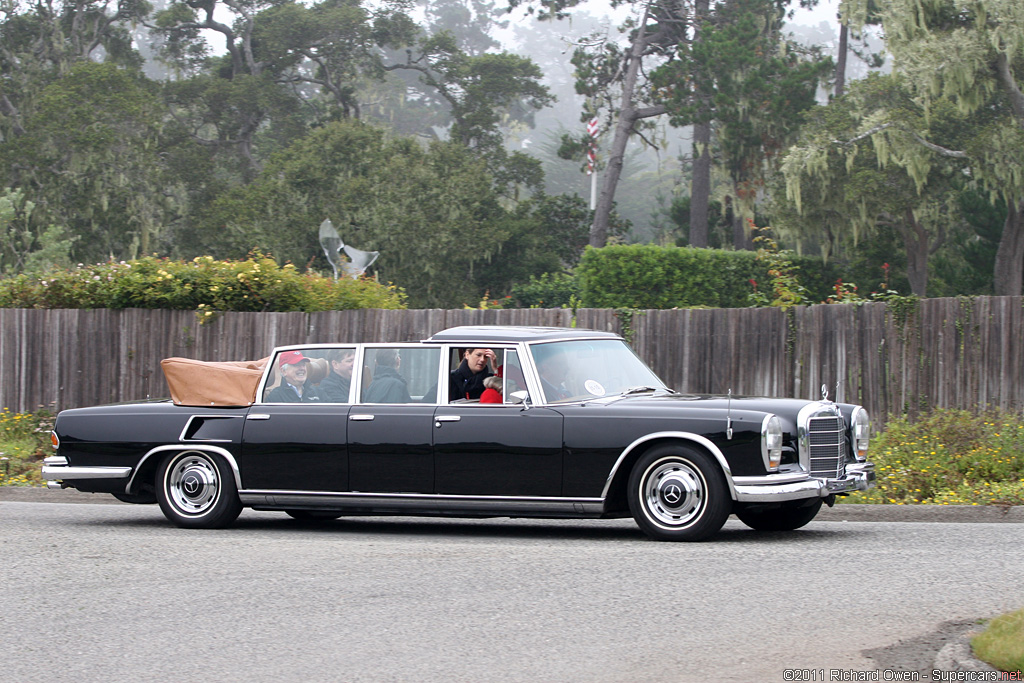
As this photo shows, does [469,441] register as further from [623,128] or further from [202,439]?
[623,128]

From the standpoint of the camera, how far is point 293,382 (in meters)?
10.3

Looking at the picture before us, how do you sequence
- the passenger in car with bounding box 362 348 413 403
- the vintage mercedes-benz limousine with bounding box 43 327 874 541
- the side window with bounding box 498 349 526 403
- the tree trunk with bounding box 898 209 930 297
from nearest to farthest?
1. the vintage mercedes-benz limousine with bounding box 43 327 874 541
2. the side window with bounding box 498 349 526 403
3. the passenger in car with bounding box 362 348 413 403
4. the tree trunk with bounding box 898 209 930 297

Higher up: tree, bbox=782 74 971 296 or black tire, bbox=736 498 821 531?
tree, bbox=782 74 971 296

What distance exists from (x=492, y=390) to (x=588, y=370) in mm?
773

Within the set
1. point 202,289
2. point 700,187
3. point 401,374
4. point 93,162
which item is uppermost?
point 93,162

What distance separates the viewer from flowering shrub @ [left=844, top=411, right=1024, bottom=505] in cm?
1133

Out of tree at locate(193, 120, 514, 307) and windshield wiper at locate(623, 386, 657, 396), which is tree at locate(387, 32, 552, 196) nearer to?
tree at locate(193, 120, 514, 307)

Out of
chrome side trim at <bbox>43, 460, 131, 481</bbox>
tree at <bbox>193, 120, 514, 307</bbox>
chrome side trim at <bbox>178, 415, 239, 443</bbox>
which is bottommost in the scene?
chrome side trim at <bbox>43, 460, 131, 481</bbox>

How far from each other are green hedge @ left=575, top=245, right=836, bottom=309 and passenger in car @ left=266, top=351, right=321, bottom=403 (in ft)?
57.0

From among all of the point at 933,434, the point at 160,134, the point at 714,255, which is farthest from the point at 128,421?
the point at 160,134

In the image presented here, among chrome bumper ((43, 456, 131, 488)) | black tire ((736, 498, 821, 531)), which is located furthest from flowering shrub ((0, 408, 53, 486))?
black tire ((736, 498, 821, 531))

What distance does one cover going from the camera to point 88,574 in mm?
8242

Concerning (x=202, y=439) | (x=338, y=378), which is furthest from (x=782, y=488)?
(x=202, y=439)

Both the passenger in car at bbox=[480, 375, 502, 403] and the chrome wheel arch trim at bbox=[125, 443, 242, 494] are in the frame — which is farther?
the chrome wheel arch trim at bbox=[125, 443, 242, 494]
